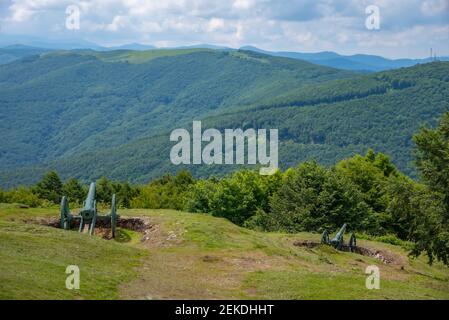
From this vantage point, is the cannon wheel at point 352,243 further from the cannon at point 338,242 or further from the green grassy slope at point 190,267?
the green grassy slope at point 190,267

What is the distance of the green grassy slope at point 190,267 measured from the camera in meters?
18.4

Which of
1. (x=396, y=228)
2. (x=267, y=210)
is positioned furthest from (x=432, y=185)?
(x=267, y=210)

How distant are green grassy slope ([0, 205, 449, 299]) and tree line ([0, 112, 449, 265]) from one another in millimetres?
3671

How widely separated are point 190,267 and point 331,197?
29443mm

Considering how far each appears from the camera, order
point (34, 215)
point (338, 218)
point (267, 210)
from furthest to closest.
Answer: point (267, 210)
point (338, 218)
point (34, 215)

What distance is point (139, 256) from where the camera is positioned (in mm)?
25453

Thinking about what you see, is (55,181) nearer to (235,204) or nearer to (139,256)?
(235,204)

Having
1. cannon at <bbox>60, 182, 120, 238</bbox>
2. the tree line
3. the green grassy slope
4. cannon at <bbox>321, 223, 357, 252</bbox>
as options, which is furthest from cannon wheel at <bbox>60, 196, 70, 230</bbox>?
the tree line

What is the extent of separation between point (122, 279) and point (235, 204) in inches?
1788

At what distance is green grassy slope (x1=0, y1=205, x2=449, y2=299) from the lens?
60.3 feet

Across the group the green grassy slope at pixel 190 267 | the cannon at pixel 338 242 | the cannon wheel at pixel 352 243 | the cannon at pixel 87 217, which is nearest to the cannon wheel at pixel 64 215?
the cannon at pixel 87 217

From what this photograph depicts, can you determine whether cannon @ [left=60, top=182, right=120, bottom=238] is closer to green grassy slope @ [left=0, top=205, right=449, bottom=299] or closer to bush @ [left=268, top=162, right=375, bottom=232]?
green grassy slope @ [left=0, top=205, right=449, bottom=299]

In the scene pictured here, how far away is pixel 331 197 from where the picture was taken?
51.1m

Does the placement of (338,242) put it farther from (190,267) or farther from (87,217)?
(87,217)
